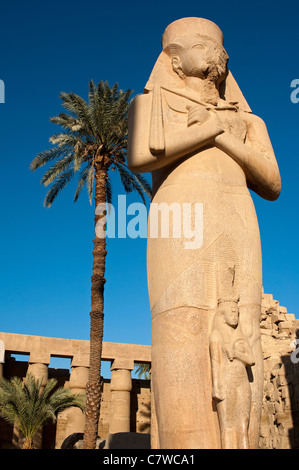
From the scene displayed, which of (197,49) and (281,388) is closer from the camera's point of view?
(197,49)

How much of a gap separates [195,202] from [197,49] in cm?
120

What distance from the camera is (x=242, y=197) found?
3506 millimetres

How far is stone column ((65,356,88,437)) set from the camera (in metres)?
19.5

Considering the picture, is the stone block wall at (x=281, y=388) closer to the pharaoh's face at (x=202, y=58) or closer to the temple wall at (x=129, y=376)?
the temple wall at (x=129, y=376)

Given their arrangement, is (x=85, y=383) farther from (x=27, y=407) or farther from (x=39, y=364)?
(x=27, y=407)

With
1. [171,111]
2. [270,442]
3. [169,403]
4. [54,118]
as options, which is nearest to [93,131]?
[54,118]

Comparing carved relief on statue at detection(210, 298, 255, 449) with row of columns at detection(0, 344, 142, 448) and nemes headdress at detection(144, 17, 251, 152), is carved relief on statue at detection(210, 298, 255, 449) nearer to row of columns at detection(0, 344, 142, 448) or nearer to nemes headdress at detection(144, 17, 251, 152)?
nemes headdress at detection(144, 17, 251, 152)

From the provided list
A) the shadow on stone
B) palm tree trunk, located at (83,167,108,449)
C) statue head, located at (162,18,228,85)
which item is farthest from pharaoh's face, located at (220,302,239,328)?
palm tree trunk, located at (83,167,108,449)

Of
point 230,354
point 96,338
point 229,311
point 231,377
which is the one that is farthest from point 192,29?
point 96,338

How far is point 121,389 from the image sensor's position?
2102 centimetres
